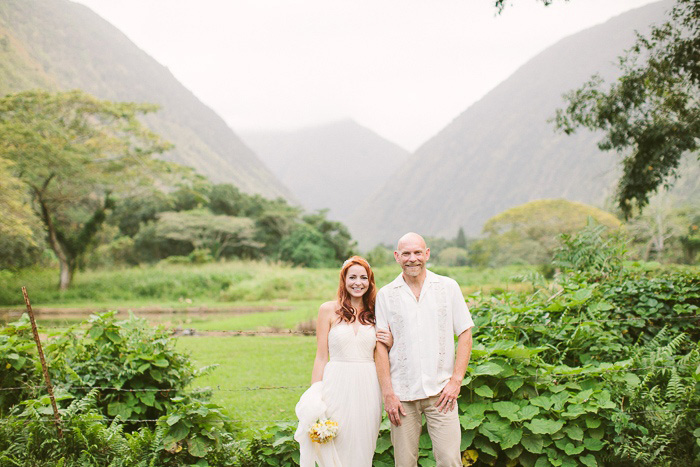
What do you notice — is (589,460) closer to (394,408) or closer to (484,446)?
(484,446)

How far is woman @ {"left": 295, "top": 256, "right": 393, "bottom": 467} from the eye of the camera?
Answer: 2963 mm

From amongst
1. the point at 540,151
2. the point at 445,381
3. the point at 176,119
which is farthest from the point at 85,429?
the point at 540,151

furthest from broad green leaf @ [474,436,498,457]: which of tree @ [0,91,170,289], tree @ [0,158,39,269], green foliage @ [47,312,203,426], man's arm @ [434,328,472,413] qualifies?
tree @ [0,91,170,289]

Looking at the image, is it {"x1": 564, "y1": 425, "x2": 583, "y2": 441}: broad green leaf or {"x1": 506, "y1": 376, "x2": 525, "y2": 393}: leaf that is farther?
{"x1": 506, "y1": 376, "x2": 525, "y2": 393}: leaf

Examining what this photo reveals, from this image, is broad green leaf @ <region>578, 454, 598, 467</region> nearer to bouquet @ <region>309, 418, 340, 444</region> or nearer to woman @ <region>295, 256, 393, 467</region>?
woman @ <region>295, 256, 393, 467</region>

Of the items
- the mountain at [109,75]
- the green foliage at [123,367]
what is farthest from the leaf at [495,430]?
the mountain at [109,75]

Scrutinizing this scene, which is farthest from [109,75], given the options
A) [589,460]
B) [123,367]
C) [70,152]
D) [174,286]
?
[589,460]

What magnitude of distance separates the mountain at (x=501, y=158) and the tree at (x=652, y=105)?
101 metres

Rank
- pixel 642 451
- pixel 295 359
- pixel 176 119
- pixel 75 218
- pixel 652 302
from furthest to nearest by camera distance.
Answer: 1. pixel 176 119
2. pixel 75 218
3. pixel 295 359
4. pixel 652 302
5. pixel 642 451

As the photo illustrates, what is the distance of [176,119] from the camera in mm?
83750

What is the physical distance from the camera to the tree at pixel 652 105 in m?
8.68

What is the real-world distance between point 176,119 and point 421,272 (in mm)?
87894

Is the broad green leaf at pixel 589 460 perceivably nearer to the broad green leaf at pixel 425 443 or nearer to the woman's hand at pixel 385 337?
the broad green leaf at pixel 425 443

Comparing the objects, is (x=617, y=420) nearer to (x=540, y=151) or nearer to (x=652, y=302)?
(x=652, y=302)
